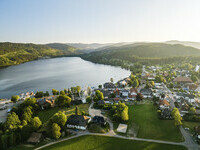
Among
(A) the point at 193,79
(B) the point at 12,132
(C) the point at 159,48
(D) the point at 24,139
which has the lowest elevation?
(D) the point at 24,139

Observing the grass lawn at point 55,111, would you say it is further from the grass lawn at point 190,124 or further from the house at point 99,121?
the grass lawn at point 190,124

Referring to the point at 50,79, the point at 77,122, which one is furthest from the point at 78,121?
the point at 50,79

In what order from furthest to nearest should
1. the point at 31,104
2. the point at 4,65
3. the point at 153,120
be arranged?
1. the point at 4,65
2. the point at 31,104
3. the point at 153,120

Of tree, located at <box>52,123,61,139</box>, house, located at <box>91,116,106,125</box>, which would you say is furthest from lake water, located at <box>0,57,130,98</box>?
tree, located at <box>52,123,61,139</box>

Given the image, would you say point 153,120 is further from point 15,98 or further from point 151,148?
point 15,98

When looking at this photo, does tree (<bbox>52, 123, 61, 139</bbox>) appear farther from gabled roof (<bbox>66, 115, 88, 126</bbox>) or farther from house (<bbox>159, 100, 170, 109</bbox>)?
house (<bbox>159, 100, 170, 109</bbox>)

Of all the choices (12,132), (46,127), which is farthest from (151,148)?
(12,132)

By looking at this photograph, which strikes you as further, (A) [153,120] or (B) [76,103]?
(B) [76,103]
